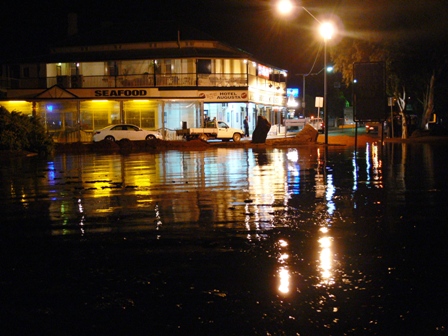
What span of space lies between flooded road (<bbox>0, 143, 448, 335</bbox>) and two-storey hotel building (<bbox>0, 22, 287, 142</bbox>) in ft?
135

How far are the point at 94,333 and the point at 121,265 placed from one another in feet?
7.59

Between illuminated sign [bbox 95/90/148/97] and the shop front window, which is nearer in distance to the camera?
illuminated sign [bbox 95/90/148/97]

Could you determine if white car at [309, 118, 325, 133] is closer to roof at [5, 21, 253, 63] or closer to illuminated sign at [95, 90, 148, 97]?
roof at [5, 21, 253, 63]

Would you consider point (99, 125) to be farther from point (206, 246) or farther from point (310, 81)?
point (310, 81)

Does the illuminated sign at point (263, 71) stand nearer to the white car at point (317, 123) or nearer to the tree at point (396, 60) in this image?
the white car at point (317, 123)

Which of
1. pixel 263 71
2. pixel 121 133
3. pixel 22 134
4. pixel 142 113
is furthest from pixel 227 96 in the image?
pixel 22 134

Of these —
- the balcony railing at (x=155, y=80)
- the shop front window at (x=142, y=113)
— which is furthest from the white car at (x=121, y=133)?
the balcony railing at (x=155, y=80)

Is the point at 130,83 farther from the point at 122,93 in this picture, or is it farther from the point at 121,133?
the point at 121,133

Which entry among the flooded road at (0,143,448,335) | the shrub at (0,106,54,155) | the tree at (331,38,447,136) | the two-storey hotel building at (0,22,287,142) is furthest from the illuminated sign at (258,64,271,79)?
the flooded road at (0,143,448,335)

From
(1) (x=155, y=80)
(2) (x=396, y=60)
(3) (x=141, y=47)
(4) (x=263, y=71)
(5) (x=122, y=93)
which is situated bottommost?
(5) (x=122, y=93)

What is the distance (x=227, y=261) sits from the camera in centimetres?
766

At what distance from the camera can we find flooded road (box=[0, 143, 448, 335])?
554 centimetres

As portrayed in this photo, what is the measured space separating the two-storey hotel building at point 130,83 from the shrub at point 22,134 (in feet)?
61.1

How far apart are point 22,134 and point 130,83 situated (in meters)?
23.6
